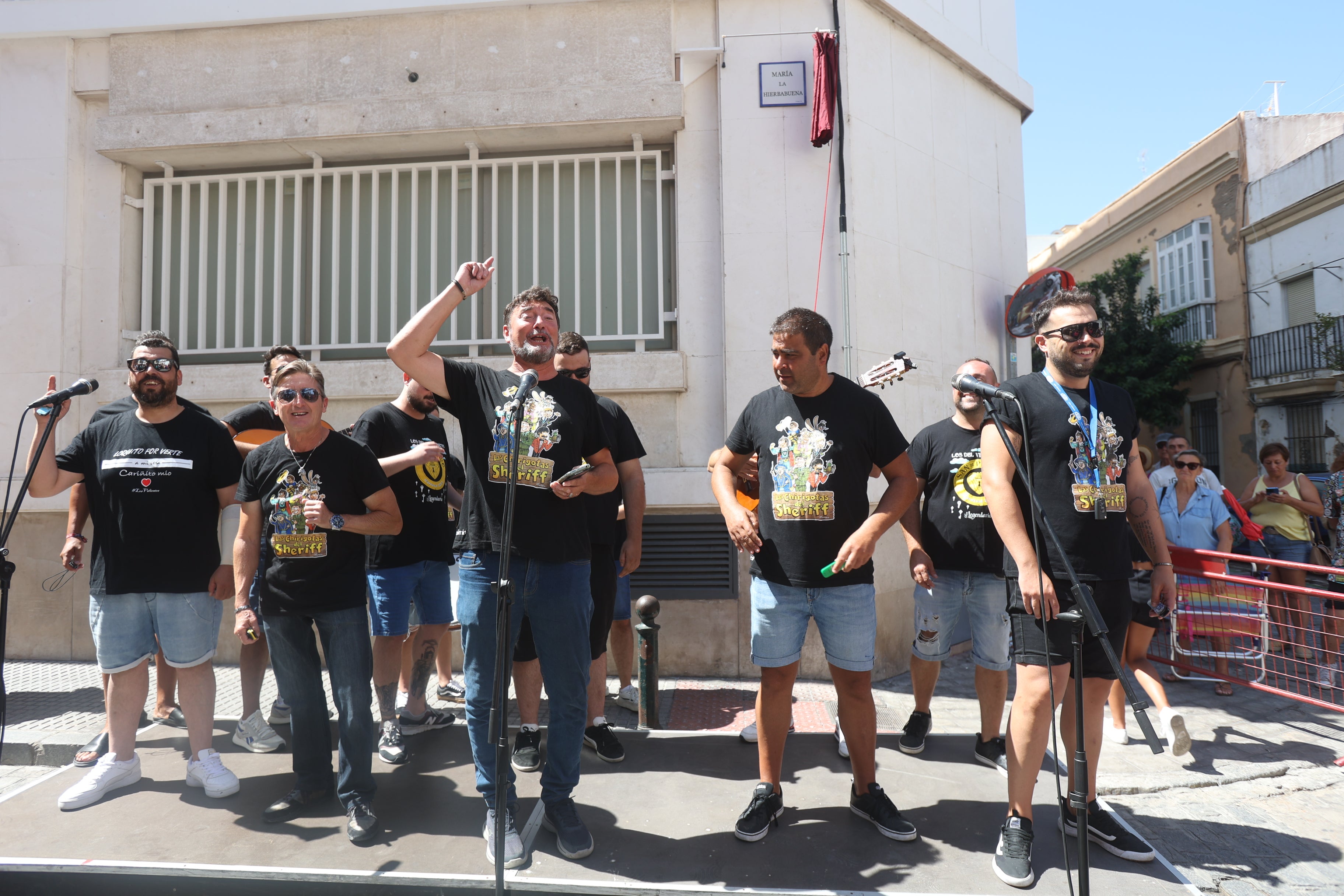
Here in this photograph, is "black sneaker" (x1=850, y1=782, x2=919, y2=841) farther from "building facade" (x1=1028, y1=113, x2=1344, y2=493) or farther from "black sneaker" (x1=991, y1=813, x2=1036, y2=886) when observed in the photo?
"building facade" (x1=1028, y1=113, x2=1344, y2=493)

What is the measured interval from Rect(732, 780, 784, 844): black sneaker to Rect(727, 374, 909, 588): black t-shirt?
0.91 meters

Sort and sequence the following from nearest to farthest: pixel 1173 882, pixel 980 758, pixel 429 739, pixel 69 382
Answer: pixel 1173 882 → pixel 980 758 → pixel 429 739 → pixel 69 382

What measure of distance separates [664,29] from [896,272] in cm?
284

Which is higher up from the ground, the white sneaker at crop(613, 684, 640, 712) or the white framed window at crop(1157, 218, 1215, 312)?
the white framed window at crop(1157, 218, 1215, 312)

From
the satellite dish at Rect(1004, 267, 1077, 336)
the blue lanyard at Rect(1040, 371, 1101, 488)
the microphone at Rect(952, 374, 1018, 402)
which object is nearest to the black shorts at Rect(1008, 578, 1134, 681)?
the blue lanyard at Rect(1040, 371, 1101, 488)

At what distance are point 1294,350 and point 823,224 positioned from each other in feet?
56.8

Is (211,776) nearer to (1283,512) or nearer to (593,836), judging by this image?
(593,836)

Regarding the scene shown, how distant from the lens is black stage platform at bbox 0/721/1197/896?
3070mm

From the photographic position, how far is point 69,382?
693cm

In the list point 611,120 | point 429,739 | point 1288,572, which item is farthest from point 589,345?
point 1288,572

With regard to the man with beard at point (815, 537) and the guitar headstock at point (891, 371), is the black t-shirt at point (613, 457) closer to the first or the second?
the man with beard at point (815, 537)

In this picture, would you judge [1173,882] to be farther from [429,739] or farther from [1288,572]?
[1288,572]

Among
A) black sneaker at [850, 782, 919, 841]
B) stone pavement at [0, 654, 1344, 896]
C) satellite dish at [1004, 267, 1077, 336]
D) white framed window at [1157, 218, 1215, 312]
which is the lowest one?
stone pavement at [0, 654, 1344, 896]

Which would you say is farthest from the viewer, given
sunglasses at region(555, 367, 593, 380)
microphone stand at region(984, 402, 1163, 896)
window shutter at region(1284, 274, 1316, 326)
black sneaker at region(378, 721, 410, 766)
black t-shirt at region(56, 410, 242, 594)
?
window shutter at region(1284, 274, 1316, 326)
